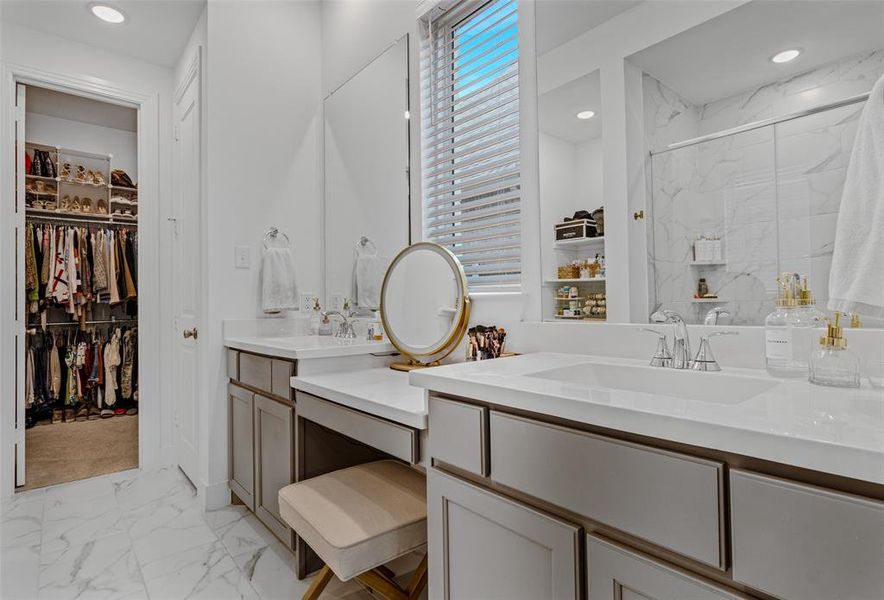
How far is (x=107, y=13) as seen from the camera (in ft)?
8.39

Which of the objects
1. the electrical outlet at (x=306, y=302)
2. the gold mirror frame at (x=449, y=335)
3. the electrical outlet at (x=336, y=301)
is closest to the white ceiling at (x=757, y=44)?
the gold mirror frame at (x=449, y=335)

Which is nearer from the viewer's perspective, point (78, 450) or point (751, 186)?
point (751, 186)

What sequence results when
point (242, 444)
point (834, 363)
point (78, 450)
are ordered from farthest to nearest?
point (78, 450), point (242, 444), point (834, 363)

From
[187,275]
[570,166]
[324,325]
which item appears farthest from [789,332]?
[187,275]

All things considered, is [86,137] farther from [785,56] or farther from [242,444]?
[785,56]

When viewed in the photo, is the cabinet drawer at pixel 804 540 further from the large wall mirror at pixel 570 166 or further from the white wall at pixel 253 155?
the white wall at pixel 253 155

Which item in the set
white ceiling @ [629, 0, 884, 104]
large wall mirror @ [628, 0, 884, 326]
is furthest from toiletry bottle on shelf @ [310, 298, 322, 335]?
white ceiling @ [629, 0, 884, 104]

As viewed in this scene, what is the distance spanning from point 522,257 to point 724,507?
1145 mm

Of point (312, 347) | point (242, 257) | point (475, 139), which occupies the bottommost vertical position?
point (312, 347)

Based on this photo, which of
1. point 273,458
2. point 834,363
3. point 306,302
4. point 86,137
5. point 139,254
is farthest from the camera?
point 86,137

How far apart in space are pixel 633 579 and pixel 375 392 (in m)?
0.92

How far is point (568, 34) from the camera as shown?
1513 millimetres

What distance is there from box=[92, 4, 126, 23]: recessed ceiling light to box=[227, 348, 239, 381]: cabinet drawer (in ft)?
6.39

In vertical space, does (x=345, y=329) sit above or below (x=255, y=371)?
above
